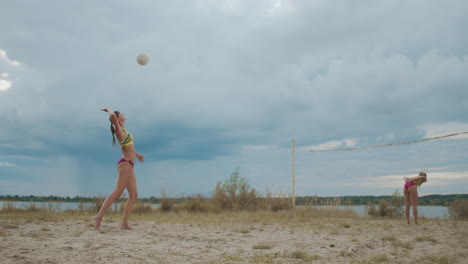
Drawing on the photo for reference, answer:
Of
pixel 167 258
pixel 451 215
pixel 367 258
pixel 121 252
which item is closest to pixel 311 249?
pixel 367 258

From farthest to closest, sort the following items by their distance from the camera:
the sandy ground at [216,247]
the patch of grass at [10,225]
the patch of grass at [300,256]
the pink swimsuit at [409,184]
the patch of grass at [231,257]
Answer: the pink swimsuit at [409,184], the patch of grass at [10,225], the patch of grass at [300,256], the patch of grass at [231,257], the sandy ground at [216,247]

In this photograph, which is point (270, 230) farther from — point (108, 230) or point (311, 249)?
point (108, 230)

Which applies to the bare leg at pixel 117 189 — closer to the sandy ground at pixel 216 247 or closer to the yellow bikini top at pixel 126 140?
the sandy ground at pixel 216 247

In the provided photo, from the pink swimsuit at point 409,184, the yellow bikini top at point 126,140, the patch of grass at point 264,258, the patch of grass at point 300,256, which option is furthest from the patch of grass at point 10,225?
the pink swimsuit at point 409,184

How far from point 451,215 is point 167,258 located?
10.3 meters

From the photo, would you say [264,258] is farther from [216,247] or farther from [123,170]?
[123,170]

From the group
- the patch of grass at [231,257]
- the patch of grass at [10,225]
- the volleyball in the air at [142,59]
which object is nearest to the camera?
the patch of grass at [231,257]

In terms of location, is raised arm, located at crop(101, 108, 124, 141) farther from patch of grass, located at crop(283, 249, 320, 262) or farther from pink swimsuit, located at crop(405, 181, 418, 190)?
pink swimsuit, located at crop(405, 181, 418, 190)

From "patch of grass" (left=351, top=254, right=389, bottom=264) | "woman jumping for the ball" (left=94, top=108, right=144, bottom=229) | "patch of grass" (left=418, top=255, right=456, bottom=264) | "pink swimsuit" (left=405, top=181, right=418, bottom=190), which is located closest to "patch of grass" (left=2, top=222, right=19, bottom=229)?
"woman jumping for the ball" (left=94, top=108, right=144, bottom=229)

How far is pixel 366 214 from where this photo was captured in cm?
1169

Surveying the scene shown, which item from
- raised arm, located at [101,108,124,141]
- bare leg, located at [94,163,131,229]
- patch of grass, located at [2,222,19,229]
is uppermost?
raised arm, located at [101,108,124,141]

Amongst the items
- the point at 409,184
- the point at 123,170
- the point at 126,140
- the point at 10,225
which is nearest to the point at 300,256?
the point at 123,170

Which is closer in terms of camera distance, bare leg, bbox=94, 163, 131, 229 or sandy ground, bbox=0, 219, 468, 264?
sandy ground, bbox=0, 219, 468, 264

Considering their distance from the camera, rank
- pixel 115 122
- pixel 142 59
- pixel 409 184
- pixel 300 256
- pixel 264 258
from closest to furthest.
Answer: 1. pixel 264 258
2. pixel 300 256
3. pixel 115 122
4. pixel 142 59
5. pixel 409 184
